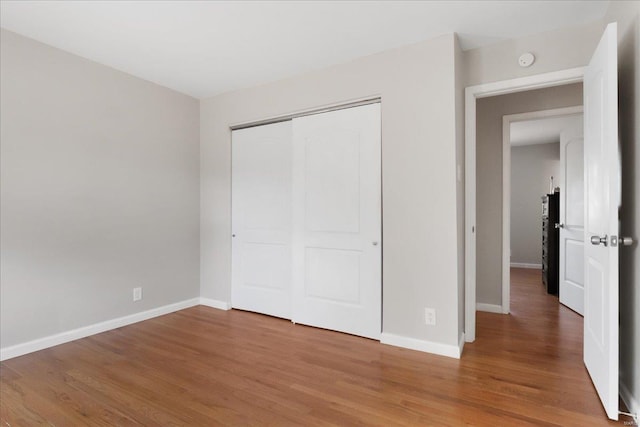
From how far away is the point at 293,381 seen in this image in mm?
2188

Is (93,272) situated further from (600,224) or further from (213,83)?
(600,224)

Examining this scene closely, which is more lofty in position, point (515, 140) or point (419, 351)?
point (515, 140)

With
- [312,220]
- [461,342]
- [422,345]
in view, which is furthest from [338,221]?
[461,342]

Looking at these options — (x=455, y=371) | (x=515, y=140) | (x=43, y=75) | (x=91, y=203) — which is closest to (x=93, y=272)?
(x=91, y=203)

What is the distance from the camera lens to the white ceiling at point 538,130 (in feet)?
15.6

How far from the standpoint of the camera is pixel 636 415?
1706 mm

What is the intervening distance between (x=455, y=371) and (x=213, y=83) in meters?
3.49

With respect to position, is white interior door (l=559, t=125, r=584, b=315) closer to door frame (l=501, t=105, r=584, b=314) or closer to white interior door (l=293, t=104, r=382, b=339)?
door frame (l=501, t=105, r=584, b=314)

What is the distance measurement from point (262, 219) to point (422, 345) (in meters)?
2.03

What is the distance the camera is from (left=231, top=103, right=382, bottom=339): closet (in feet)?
9.73

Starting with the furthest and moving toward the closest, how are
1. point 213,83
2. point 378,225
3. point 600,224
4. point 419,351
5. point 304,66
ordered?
point 213,83 → point 304,66 → point 378,225 → point 419,351 → point 600,224

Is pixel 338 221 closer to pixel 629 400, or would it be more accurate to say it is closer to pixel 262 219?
pixel 262 219

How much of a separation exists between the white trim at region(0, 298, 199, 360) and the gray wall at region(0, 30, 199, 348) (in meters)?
0.05

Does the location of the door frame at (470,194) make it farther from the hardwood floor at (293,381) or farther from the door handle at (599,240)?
the door handle at (599,240)
